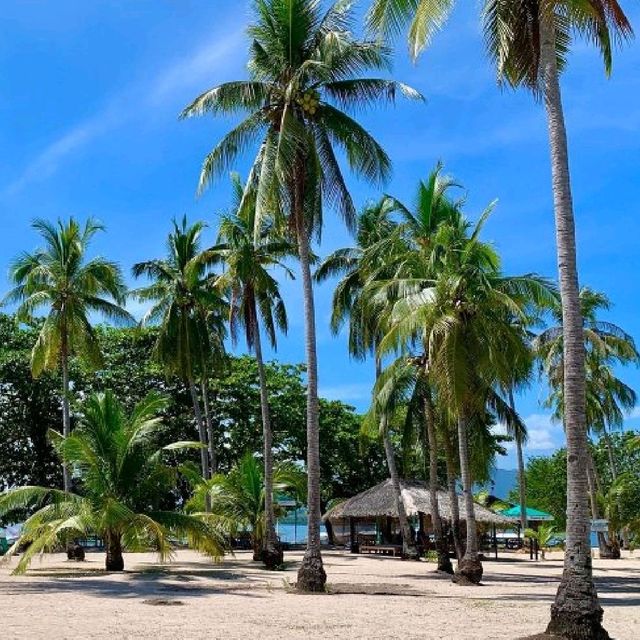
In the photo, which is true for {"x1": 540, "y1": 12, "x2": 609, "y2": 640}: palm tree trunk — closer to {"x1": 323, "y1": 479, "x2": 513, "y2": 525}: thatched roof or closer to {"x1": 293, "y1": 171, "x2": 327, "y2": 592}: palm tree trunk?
{"x1": 293, "y1": 171, "x2": 327, "y2": 592}: palm tree trunk

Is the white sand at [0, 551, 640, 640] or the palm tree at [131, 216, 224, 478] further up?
the palm tree at [131, 216, 224, 478]

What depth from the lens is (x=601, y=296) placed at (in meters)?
39.2

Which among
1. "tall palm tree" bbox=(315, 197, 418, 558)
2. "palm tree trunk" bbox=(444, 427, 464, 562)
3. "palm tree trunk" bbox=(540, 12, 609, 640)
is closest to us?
"palm tree trunk" bbox=(540, 12, 609, 640)

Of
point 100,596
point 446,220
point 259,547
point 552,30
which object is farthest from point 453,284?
point 259,547

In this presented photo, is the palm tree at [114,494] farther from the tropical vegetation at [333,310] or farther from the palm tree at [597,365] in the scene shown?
the palm tree at [597,365]

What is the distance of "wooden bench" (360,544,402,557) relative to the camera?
36094 mm

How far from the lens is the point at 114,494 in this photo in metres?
22.6

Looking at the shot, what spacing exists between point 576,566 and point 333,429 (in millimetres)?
36783

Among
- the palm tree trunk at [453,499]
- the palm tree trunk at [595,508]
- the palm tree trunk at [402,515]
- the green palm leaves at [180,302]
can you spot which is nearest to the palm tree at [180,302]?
the green palm leaves at [180,302]

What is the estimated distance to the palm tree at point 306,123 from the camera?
18.3m

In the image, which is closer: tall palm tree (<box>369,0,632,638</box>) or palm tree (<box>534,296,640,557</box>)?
tall palm tree (<box>369,0,632,638</box>)

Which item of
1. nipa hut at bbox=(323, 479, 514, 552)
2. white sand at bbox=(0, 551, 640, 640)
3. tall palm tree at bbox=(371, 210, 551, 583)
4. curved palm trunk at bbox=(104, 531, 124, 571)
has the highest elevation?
tall palm tree at bbox=(371, 210, 551, 583)

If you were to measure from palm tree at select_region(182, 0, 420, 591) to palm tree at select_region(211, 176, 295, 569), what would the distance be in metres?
5.77

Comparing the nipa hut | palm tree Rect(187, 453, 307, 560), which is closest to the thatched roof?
the nipa hut
